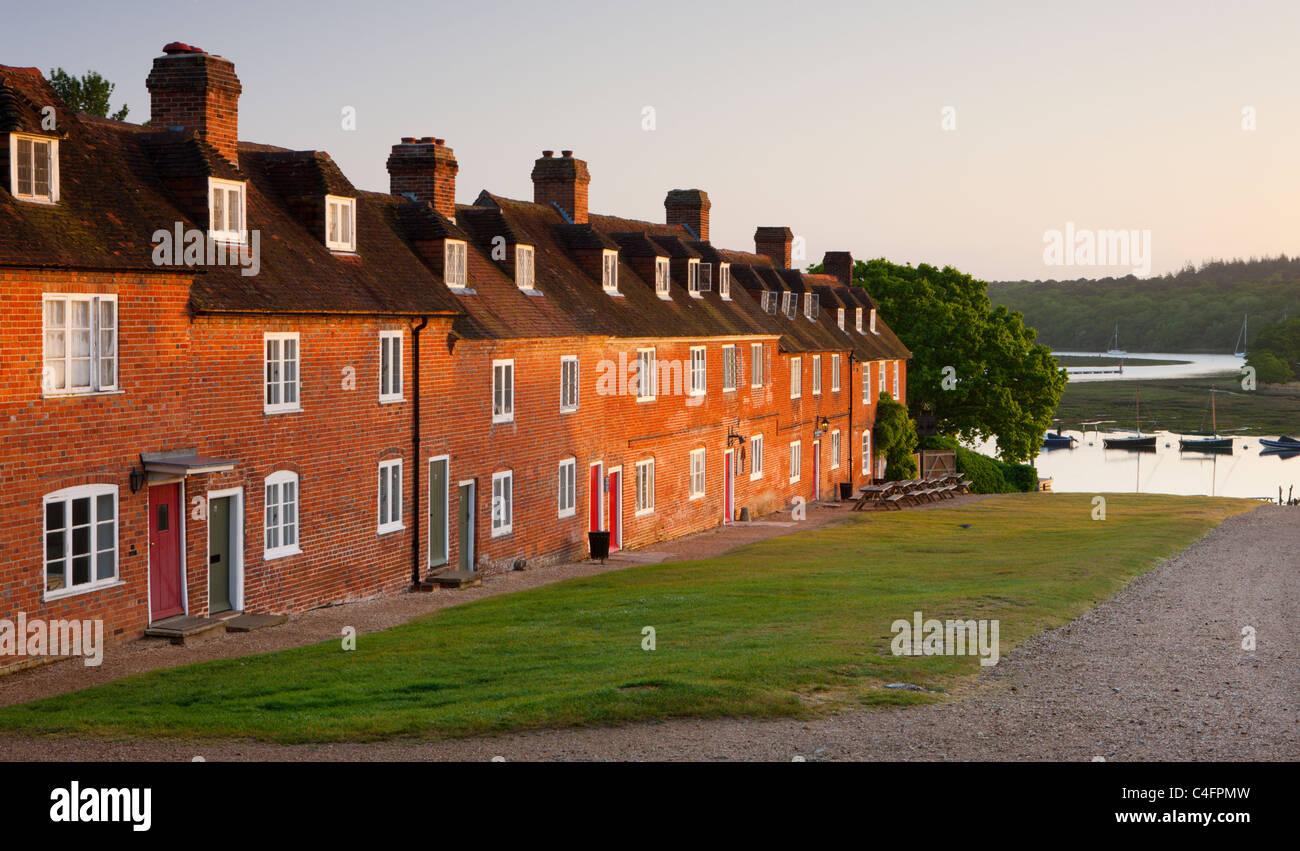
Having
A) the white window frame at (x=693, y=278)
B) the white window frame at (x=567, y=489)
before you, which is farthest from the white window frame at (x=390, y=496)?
the white window frame at (x=693, y=278)

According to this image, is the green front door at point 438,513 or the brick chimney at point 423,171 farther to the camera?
the brick chimney at point 423,171

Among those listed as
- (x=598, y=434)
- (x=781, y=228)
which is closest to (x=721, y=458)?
(x=598, y=434)

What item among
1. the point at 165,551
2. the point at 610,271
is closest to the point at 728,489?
the point at 610,271

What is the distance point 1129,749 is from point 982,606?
9.10m

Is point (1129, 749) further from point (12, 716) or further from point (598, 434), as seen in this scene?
point (598, 434)

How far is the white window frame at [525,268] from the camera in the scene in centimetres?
3281

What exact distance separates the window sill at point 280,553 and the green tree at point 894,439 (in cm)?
4209

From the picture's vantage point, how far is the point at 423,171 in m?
31.3

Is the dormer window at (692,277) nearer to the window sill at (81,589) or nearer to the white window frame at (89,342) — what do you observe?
the white window frame at (89,342)

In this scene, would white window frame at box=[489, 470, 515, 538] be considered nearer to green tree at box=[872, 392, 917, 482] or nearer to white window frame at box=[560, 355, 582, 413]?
white window frame at box=[560, 355, 582, 413]

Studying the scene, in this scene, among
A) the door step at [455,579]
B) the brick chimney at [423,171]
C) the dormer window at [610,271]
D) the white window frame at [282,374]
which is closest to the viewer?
the white window frame at [282,374]

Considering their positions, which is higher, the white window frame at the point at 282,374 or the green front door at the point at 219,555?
the white window frame at the point at 282,374
